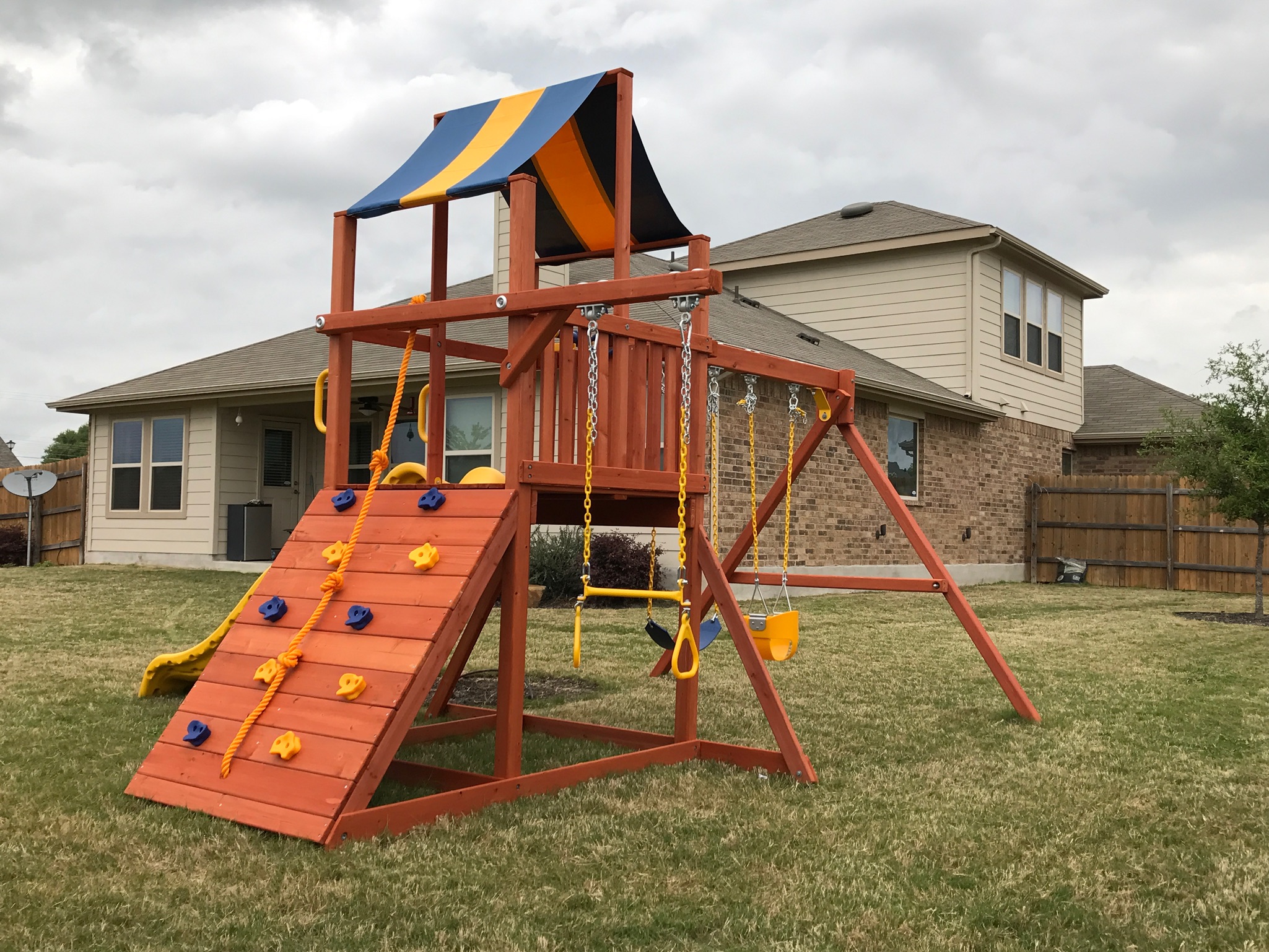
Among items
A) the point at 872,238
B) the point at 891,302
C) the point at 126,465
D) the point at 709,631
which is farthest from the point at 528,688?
the point at 872,238

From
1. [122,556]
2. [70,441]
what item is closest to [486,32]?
[122,556]

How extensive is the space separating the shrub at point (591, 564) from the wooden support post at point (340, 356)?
753 centimetres

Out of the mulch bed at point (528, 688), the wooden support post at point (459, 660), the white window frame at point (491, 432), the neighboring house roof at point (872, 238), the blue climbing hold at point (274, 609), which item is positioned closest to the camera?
the blue climbing hold at point (274, 609)

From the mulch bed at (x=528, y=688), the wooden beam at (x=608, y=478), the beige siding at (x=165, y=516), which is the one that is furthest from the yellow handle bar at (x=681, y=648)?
the beige siding at (x=165, y=516)

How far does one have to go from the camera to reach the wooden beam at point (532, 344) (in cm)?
459

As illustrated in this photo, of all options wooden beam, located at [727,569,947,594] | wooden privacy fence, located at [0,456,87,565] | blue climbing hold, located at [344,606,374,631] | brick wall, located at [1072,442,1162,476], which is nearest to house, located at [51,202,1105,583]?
wooden privacy fence, located at [0,456,87,565]

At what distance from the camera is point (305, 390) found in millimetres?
15703

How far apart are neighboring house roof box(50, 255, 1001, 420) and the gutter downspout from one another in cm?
38

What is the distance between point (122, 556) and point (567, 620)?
1047 cm

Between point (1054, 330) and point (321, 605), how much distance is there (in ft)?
64.2

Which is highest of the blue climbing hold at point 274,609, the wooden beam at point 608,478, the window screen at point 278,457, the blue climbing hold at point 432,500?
the window screen at point 278,457

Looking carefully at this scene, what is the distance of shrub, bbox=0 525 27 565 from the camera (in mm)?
19359

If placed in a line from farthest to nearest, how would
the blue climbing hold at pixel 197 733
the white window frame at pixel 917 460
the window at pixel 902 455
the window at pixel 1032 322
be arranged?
the window at pixel 1032 322 < the white window frame at pixel 917 460 < the window at pixel 902 455 < the blue climbing hold at pixel 197 733

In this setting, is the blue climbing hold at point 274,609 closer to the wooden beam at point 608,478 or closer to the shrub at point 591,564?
the wooden beam at point 608,478
